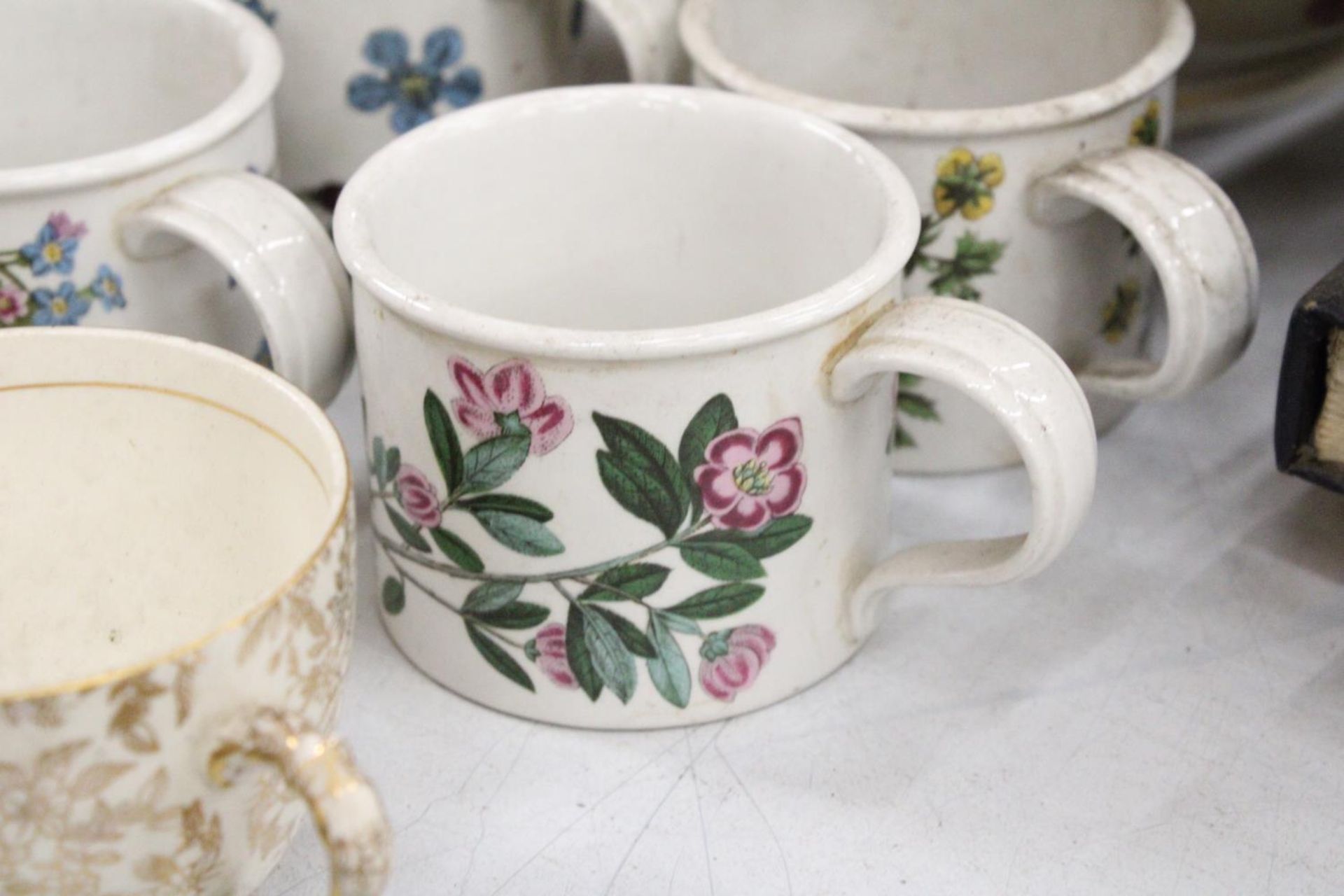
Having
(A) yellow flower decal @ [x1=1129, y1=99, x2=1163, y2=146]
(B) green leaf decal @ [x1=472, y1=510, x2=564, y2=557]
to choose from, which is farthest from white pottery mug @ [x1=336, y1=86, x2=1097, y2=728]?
(A) yellow flower decal @ [x1=1129, y1=99, x2=1163, y2=146]

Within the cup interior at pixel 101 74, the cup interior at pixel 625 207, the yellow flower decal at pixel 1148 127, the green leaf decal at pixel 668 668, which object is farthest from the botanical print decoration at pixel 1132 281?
the cup interior at pixel 101 74

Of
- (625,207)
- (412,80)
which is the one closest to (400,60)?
(412,80)

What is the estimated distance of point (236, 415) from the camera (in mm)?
440

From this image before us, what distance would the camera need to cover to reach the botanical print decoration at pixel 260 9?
2.06 ft

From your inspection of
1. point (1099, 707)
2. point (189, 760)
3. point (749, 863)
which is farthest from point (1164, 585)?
point (189, 760)

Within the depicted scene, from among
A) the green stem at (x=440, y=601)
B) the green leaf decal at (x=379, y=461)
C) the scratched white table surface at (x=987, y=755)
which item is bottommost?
the scratched white table surface at (x=987, y=755)

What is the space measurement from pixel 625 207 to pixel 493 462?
0.50 ft

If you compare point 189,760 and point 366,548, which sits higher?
point 189,760

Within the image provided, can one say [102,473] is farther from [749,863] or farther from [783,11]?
[783,11]

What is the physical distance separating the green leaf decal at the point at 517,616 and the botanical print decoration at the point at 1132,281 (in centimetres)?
24

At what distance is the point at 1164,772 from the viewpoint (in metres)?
0.49

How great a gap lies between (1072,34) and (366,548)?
1.06 feet

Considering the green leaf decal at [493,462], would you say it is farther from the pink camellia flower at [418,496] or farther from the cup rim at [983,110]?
the cup rim at [983,110]

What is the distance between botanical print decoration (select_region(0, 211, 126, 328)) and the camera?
1.71 feet
